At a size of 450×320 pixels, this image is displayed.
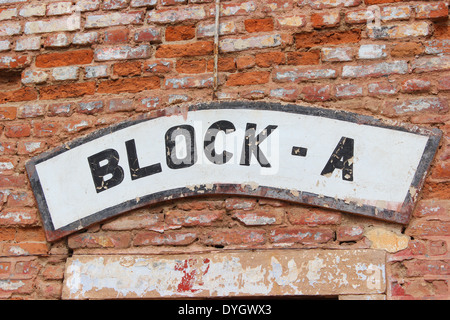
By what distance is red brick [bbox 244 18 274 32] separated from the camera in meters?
2.46

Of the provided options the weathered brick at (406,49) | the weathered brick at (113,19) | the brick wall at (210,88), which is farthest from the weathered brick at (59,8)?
the weathered brick at (406,49)

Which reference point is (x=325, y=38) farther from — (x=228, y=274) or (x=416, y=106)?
(x=228, y=274)

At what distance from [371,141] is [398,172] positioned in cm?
16

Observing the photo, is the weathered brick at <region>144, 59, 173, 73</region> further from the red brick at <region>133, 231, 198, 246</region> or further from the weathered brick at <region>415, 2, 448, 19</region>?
the weathered brick at <region>415, 2, 448, 19</region>

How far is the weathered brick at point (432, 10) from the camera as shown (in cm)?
233

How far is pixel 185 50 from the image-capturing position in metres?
2.49

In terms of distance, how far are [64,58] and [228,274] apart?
124 cm

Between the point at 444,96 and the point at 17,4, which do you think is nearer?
the point at 444,96

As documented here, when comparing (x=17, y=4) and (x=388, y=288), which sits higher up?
(x=17, y=4)

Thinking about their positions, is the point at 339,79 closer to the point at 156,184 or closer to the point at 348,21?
the point at 348,21

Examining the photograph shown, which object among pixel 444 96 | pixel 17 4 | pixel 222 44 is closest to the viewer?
pixel 444 96

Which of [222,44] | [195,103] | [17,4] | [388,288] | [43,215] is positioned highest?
[17,4]

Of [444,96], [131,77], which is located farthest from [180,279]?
[444,96]

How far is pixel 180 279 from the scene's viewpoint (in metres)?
2.20
